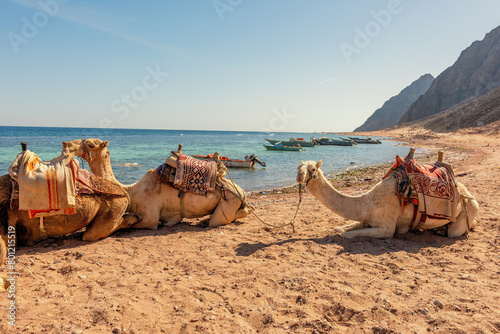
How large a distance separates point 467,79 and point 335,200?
348ft

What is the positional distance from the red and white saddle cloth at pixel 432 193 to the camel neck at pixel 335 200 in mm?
980

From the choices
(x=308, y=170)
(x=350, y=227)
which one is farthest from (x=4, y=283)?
(x=350, y=227)

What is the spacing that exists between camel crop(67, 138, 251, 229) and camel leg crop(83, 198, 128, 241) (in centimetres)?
61

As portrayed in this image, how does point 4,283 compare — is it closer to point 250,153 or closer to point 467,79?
point 250,153

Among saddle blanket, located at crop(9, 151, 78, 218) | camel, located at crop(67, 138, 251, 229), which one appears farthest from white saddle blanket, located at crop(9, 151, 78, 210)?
camel, located at crop(67, 138, 251, 229)

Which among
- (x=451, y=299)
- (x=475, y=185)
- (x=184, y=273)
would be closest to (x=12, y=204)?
(x=184, y=273)

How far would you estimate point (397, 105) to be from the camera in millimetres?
166375

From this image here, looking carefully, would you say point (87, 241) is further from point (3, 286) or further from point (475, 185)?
point (475, 185)

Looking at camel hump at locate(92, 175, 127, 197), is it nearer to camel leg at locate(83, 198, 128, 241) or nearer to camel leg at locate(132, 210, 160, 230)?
camel leg at locate(83, 198, 128, 241)

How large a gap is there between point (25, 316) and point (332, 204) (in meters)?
4.66

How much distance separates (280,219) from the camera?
7.10 metres

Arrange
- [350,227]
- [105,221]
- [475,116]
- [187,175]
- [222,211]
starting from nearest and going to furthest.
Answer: [105,221] < [350,227] < [187,175] < [222,211] < [475,116]

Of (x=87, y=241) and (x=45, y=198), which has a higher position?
(x=45, y=198)

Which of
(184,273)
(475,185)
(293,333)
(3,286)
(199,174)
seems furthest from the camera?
(475,185)
